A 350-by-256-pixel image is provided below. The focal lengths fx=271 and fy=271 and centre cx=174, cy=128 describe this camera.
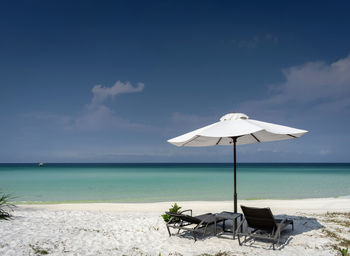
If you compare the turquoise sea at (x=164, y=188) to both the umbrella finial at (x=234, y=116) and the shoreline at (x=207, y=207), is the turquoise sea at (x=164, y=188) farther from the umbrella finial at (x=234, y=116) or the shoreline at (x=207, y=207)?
the umbrella finial at (x=234, y=116)

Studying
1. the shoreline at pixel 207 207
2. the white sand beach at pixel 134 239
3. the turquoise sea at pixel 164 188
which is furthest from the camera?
the turquoise sea at pixel 164 188

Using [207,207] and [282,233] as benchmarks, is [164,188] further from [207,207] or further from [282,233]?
[282,233]

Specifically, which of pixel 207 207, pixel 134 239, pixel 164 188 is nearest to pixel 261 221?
pixel 134 239

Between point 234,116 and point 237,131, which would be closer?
point 237,131

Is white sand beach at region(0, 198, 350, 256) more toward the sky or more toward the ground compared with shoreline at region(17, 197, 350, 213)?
more toward the sky

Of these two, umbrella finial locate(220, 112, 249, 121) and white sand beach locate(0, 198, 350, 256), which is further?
umbrella finial locate(220, 112, 249, 121)

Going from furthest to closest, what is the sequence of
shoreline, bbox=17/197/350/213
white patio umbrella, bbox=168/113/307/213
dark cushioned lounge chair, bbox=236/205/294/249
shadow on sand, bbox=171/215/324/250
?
shoreline, bbox=17/197/350/213 → shadow on sand, bbox=171/215/324/250 → dark cushioned lounge chair, bbox=236/205/294/249 → white patio umbrella, bbox=168/113/307/213

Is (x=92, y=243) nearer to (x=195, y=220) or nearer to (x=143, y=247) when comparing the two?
(x=143, y=247)

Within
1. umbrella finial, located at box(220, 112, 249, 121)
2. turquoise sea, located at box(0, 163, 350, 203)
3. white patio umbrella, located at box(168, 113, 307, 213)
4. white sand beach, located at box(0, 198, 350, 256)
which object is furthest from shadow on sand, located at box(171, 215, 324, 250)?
turquoise sea, located at box(0, 163, 350, 203)

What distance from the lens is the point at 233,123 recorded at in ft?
16.9

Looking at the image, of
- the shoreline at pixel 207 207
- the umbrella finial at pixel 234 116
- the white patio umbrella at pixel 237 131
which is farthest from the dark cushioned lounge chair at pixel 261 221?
the shoreline at pixel 207 207

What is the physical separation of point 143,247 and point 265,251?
208cm

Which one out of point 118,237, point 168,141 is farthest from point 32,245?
point 168,141

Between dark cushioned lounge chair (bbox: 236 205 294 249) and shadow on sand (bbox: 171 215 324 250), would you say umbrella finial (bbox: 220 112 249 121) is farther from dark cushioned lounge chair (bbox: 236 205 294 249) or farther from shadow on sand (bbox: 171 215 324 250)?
shadow on sand (bbox: 171 215 324 250)
